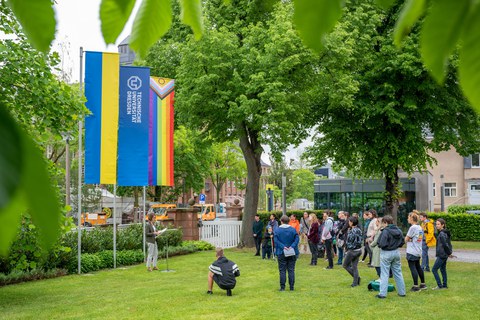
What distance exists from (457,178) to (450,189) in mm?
1403

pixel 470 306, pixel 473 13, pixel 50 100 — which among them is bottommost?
pixel 470 306

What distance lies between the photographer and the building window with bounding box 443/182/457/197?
182 ft

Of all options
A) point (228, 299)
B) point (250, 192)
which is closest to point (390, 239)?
point (228, 299)

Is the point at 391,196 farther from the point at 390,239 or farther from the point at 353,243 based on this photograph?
the point at 390,239

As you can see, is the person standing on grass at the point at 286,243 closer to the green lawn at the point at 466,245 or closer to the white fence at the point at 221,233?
the white fence at the point at 221,233

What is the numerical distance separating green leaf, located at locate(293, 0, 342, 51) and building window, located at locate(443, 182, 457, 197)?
58.8 meters

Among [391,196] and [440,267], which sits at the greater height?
[391,196]

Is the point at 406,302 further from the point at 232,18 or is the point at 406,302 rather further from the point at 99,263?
the point at 232,18

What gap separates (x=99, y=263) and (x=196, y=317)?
871 cm

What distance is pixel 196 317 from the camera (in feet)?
33.5

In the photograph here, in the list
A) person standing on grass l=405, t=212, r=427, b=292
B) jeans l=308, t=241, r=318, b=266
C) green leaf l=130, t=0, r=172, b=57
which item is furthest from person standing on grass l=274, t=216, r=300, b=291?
green leaf l=130, t=0, r=172, b=57

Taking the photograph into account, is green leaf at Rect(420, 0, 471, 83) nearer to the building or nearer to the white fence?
the white fence

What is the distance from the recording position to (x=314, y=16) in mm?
688

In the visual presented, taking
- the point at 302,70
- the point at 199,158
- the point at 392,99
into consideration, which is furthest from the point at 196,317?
the point at 199,158
